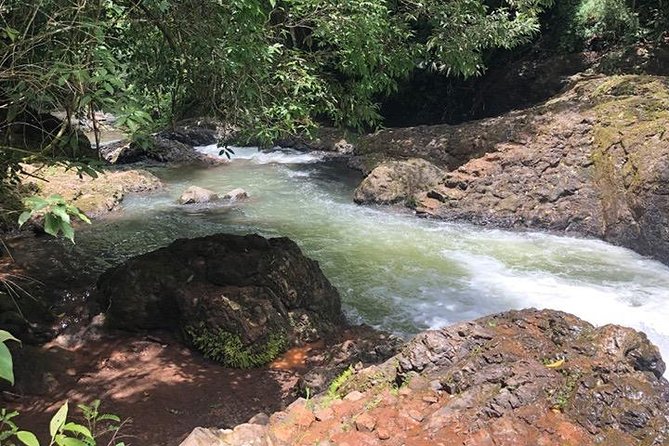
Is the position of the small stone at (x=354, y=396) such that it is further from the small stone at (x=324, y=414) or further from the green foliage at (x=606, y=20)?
the green foliage at (x=606, y=20)

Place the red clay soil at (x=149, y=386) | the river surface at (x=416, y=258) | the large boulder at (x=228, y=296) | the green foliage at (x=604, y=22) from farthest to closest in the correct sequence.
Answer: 1. the green foliage at (x=604, y=22)
2. the river surface at (x=416, y=258)
3. the large boulder at (x=228, y=296)
4. the red clay soil at (x=149, y=386)

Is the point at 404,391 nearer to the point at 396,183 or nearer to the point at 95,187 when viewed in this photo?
the point at 396,183

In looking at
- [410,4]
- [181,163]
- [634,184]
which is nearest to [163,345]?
[410,4]

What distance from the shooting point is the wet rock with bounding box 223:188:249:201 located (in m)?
13.2

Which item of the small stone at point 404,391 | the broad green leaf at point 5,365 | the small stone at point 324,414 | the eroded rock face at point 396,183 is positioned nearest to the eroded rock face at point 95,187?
the eroded rock face at point 396,183

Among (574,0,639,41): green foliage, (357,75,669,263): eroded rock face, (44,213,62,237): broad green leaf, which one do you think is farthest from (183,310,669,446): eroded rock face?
(574,0,639,41): green foliage

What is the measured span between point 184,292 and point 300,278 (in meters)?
1.40

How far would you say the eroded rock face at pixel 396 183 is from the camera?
499 inches

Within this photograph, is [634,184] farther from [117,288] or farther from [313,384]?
[117,288]

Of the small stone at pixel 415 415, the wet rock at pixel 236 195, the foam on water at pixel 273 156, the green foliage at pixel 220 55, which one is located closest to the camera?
the small stone at pixel 415 415

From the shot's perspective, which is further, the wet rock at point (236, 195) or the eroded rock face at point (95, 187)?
the wet rock at point (236, 195)

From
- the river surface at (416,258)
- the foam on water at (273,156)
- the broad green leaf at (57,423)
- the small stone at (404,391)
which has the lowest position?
the river surface at (416,258)

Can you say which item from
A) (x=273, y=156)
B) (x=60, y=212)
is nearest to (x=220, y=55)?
(x=60, y=212)

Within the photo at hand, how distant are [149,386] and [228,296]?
49.9 inches
